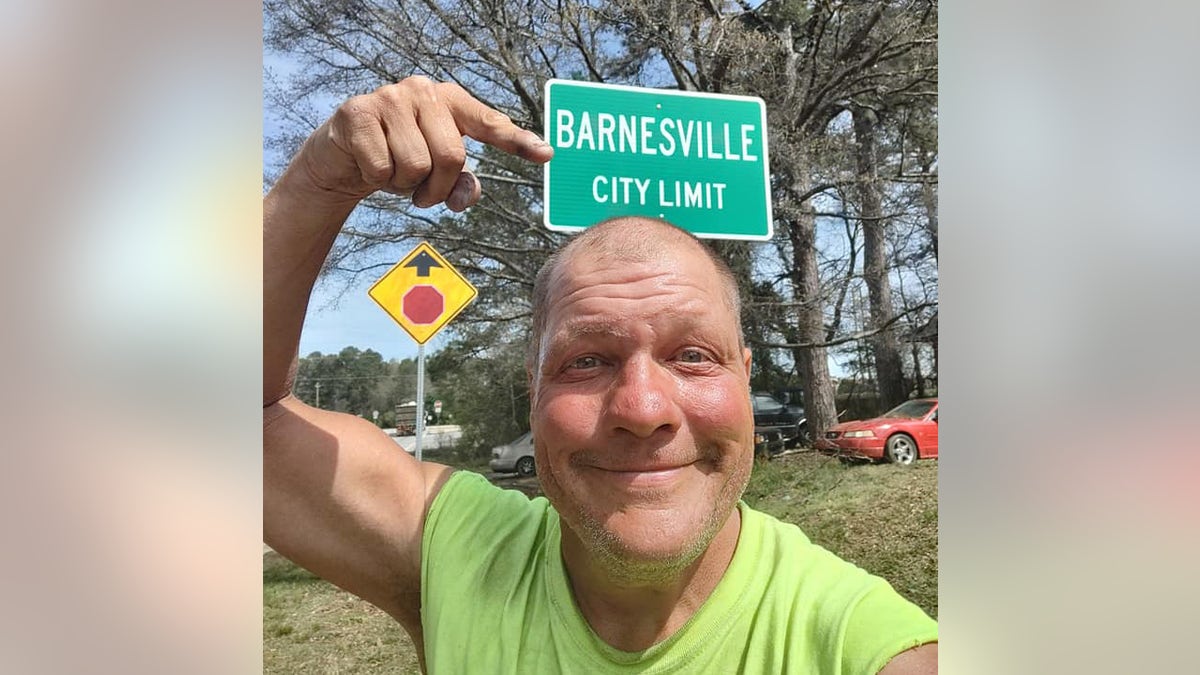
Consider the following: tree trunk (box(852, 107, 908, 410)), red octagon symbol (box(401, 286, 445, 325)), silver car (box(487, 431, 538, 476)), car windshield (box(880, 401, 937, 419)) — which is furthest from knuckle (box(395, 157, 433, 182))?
car windshield (box(880, 401, 937, 419))

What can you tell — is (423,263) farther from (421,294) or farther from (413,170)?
(413,170)

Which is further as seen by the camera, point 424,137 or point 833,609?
point 833,609

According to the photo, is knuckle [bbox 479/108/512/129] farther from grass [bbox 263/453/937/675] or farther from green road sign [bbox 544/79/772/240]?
grass [bbox 263/453/937/675]

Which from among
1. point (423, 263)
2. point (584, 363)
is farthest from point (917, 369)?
point (584, 363)

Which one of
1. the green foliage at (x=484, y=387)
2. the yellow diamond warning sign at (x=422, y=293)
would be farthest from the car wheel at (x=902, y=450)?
the yellow diamond warning sign at (x=422, y=293)
